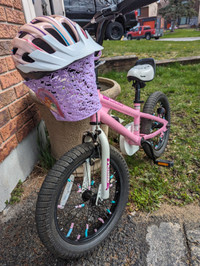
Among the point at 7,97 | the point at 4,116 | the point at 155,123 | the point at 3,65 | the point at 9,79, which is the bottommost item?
the point at 155,123

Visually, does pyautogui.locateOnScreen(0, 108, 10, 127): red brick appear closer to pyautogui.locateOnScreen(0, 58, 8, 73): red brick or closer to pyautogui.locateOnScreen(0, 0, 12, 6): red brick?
pyautogui.locateOnScreen(0, 58, 8, 73): red brick

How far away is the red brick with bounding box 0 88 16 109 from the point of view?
1627 millimetres

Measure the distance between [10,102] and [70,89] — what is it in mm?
989

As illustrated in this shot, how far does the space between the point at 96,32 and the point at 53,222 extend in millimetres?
1190

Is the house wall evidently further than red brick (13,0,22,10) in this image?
No

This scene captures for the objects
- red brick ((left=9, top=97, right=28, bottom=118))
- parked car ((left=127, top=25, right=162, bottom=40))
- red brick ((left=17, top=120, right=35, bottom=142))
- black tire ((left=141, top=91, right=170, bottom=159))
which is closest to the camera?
red brick ((left=9, top=97, right=28, bottom=118))

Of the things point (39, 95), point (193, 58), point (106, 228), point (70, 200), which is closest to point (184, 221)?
point (106, 228)

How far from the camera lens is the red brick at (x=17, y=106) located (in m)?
1.76

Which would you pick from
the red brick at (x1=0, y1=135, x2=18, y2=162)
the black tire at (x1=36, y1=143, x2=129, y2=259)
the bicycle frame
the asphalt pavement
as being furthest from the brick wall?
the bicycle frame

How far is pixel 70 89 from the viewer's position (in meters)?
1.00

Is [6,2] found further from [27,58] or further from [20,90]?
[27,58]

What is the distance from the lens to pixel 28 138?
6.74 feet

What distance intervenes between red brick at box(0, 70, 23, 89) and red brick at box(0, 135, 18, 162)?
468 millimetres

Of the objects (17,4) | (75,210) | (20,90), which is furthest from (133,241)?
(17,4)
